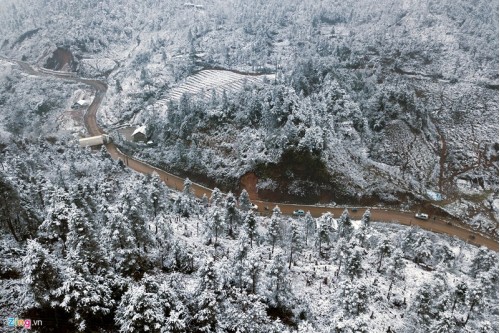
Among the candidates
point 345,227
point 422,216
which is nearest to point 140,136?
point 345,227

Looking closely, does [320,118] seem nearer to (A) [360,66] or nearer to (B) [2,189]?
(A) [360,66]

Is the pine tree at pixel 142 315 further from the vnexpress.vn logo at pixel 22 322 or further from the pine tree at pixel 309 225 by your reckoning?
the pine tree at pixel 309 225

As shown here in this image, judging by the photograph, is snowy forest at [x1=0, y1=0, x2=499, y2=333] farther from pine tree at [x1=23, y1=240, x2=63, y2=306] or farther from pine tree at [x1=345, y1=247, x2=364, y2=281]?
pine tree at [x1=345, y1=247, x2=364, y2=281]

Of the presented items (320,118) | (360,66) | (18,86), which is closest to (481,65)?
(360,66)

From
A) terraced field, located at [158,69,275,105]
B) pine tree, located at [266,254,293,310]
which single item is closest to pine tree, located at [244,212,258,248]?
pine tree, located at [266,254,293,310]

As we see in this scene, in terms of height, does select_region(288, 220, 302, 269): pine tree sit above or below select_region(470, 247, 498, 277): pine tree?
above
